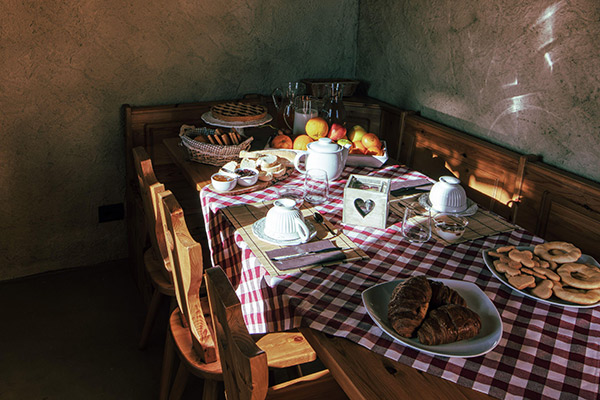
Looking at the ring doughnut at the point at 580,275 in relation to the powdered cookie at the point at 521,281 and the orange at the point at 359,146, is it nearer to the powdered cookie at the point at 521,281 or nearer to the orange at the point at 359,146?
the powdered cookie at the point at 521,281

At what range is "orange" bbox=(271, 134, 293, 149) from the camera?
7.73 feet

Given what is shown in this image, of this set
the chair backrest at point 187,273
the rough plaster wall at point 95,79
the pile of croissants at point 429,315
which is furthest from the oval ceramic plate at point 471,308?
the rough plaster wall at point 95,79

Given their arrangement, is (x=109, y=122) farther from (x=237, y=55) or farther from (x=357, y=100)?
(x=357, y=100)

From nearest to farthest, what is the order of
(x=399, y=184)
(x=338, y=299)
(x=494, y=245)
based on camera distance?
(x=338, y=299), (x=494, y=245), (x=399, y=184)

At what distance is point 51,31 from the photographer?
8.31ft

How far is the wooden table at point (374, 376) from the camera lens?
104 centimetres

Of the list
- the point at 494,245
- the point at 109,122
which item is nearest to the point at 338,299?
the point at 494,245

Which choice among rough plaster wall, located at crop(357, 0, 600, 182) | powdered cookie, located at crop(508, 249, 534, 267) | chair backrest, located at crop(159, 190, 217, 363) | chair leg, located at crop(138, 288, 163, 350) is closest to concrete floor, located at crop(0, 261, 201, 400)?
chair leg, located at crop(138, 288, 163, 350)

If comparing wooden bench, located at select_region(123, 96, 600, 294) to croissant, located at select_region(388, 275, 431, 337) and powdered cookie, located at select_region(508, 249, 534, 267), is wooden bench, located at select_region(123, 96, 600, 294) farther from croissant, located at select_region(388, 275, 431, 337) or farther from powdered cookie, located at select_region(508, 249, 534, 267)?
croissant, located at select_region(388, 275, 431, 337)

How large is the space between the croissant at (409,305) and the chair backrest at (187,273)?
0.52 meters

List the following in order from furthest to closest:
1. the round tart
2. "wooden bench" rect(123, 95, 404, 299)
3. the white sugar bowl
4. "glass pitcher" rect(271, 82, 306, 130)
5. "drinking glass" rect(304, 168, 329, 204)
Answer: "wooden bench" rect(123, 95, 404, 299) < "glass pitcher" rect(271, 82, 306, 130) < the round tart < "drinking glass" rect(304, 168, 329, 204) < the white sugar bowl

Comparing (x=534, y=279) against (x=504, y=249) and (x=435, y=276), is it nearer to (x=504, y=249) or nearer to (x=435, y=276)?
(x=504, y=249)

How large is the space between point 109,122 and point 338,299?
1966 mm

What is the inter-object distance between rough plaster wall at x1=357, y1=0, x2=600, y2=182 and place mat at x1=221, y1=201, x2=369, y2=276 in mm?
1093
